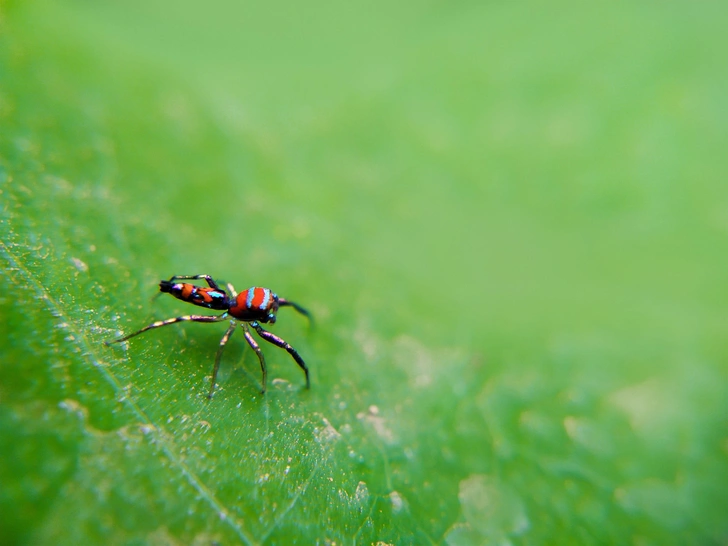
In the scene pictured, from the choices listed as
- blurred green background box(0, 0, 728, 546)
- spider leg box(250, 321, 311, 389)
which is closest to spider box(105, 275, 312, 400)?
spider leg box(250, 321, 311, 389)

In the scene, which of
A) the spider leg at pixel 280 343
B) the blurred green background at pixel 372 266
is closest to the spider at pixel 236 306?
the spider leg at pixel 280 343

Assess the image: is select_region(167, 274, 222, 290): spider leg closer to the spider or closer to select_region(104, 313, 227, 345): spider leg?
the spider

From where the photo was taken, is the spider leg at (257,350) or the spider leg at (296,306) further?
the spider leg at (296,306)

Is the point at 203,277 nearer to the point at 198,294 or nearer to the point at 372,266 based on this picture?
the point at 198,294

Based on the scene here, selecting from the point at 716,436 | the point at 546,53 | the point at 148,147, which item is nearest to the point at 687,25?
the point at 546,53

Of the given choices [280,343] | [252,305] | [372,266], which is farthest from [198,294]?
[372,266]

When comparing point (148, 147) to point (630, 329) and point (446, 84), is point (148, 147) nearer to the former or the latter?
point (446, 84)

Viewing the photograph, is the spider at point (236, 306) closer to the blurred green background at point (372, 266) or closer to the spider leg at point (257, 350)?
the spider leg at point (257, 350)

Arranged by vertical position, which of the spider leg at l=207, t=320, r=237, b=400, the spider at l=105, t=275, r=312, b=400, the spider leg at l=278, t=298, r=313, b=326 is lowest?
the spider leg at l=207, t=320, r=237, b=400
